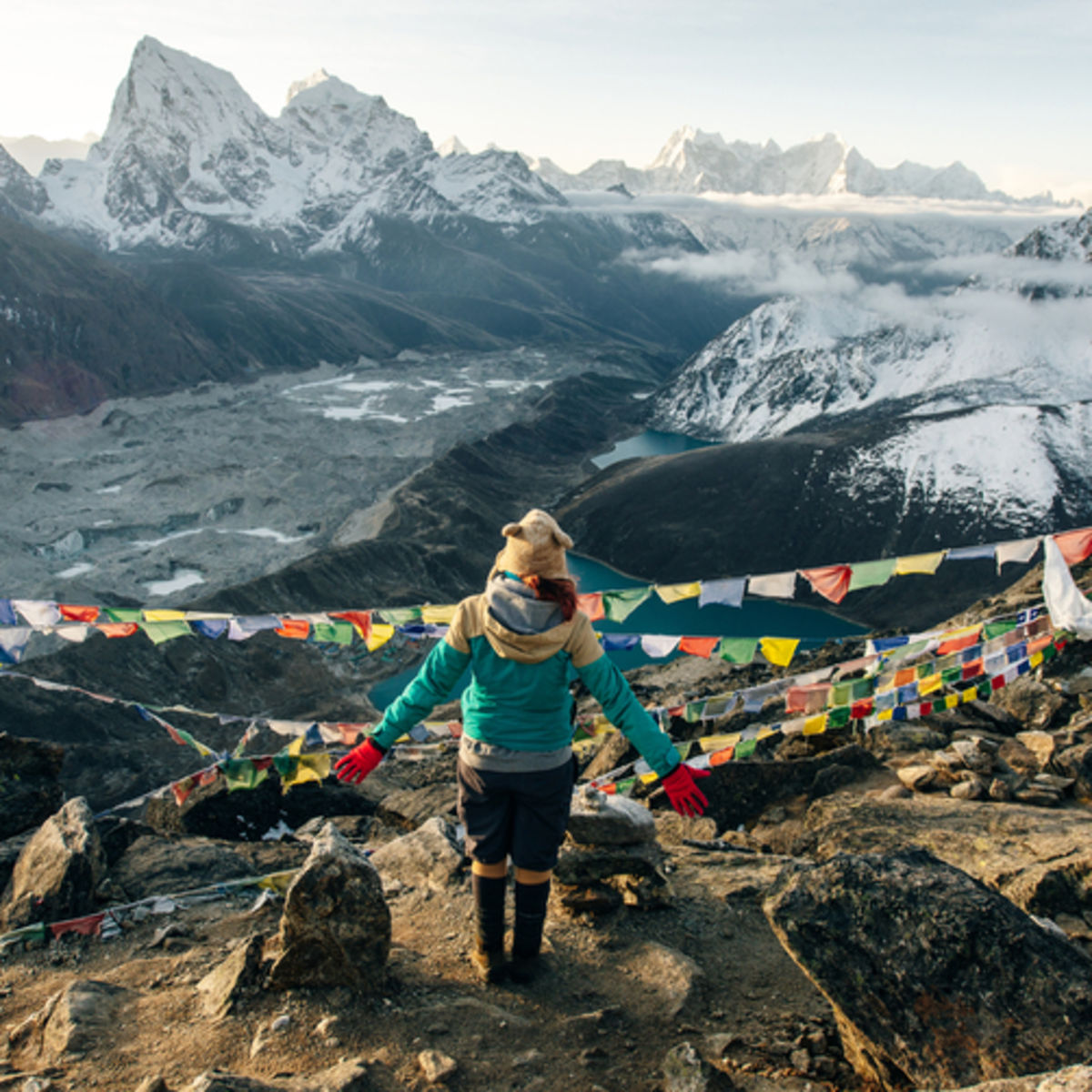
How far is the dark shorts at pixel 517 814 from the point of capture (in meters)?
4.57

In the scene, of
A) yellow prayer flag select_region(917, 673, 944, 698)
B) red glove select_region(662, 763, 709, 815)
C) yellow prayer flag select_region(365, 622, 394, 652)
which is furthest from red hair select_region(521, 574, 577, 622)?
yellow prayer flag select_region(917, 673, 944, 698)

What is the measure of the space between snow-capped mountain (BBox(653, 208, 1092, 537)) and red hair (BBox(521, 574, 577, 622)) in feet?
187

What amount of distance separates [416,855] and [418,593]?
40.5m

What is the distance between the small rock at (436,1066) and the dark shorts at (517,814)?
1016mm

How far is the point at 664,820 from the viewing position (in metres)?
8.62

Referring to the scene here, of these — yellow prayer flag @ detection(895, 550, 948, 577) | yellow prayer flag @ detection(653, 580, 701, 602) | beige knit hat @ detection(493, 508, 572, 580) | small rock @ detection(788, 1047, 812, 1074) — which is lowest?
small rock @ detection(788, 1047, 812, 1074)

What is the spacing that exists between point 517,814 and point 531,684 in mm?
760

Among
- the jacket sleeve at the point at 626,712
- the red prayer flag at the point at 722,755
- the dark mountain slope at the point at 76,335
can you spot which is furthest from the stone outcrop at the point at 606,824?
the dark mountain slope at the point at 76,335

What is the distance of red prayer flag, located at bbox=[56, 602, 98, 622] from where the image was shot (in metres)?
11.0

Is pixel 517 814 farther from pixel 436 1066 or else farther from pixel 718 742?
pixel 718 742

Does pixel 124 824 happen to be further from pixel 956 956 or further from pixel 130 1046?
pixel 956 956

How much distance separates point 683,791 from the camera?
468 centimetres

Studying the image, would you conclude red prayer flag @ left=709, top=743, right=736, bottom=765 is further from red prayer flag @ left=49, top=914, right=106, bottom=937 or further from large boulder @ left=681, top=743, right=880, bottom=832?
red prayer flag @ left=49, top=914, right=106, bottom=937

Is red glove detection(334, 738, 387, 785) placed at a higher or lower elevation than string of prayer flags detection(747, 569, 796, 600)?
higher
